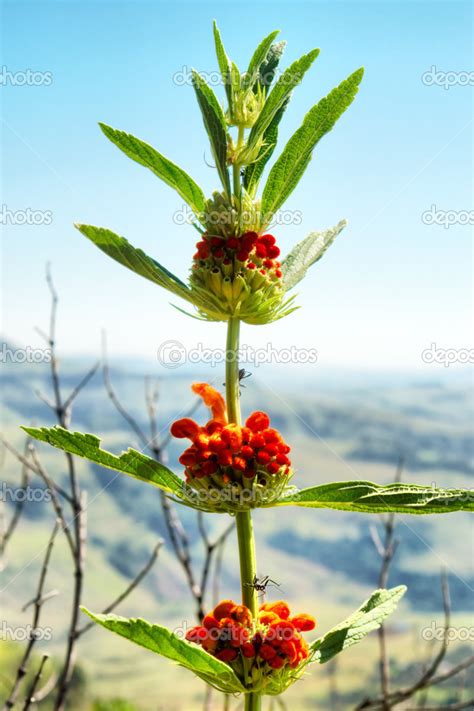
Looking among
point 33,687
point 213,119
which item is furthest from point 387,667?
point 213,119

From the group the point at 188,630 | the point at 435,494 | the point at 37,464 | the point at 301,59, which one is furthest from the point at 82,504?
the point at 301,59

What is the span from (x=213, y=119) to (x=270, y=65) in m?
0.24

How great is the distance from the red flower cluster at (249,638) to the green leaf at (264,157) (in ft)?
2.87

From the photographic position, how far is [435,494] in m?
1.25

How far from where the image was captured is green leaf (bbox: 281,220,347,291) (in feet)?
4.91

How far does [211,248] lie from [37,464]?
1.33 m

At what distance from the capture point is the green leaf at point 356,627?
1.37 m

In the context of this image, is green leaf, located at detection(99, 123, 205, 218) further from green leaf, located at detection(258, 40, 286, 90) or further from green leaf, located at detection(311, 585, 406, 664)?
green leaf, located at detection(311, 585, 406, 664)

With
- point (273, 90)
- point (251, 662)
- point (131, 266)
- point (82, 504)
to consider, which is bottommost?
point (251, 662)

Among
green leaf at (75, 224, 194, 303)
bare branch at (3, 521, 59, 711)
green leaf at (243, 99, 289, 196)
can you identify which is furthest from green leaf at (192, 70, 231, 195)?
bare branch at (3, 521, 59, 711)

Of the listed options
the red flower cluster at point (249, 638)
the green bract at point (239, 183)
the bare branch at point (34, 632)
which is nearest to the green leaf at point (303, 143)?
the green bract at point (239, 183)

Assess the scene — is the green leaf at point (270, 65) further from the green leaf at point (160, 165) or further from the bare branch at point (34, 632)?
the bare branch at point (34, 632)

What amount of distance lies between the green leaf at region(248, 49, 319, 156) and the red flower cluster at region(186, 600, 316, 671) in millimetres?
948

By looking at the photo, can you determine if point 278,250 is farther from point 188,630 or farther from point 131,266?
point 188,630
